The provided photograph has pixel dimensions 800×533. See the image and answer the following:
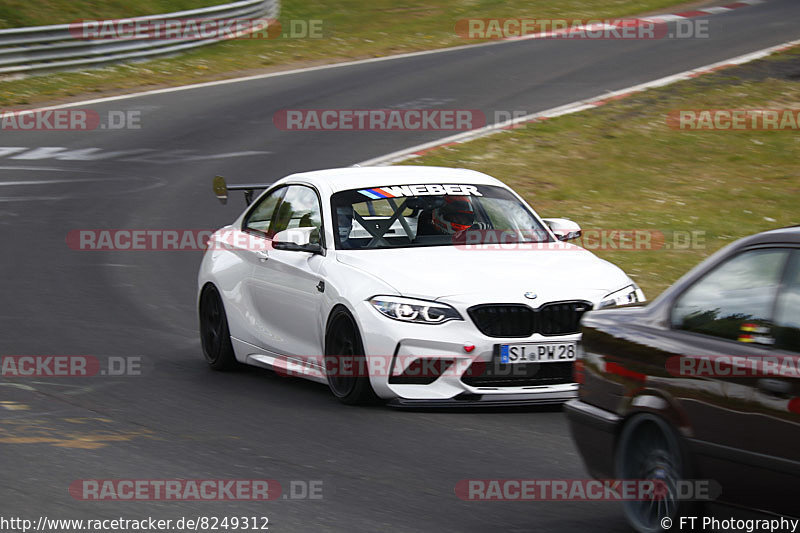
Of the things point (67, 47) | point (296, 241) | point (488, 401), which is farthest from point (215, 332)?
point (67, 47)

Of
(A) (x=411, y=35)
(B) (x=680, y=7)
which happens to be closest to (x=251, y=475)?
(A) (x=411, y=35)

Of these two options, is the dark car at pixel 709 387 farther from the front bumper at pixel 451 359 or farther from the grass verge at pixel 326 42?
the grass verge at pixel 326 42

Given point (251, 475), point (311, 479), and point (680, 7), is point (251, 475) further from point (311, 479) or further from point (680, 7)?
point (680, 7)

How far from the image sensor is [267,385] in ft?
32.1

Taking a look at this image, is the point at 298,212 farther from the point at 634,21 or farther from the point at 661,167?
the point at 634,21

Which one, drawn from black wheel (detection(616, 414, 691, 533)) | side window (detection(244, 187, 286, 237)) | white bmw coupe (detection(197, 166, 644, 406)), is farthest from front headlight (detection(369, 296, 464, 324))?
black wheel (detection(616, 414, 691, 533))

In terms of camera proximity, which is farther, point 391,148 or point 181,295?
point 391,148

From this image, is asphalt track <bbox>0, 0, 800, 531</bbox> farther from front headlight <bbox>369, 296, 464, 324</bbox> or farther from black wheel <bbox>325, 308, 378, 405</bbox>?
front headlight <bbox>369, 296, 464, 324</bbox>

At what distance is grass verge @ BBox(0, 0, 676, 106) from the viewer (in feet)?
90.7

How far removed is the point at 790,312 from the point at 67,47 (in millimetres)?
25678

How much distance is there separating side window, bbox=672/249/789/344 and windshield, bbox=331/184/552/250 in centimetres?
393

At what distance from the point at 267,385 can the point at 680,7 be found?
29371 millimetres

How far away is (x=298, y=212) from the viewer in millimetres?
9922

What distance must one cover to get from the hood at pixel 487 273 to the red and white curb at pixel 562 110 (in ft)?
35.5
